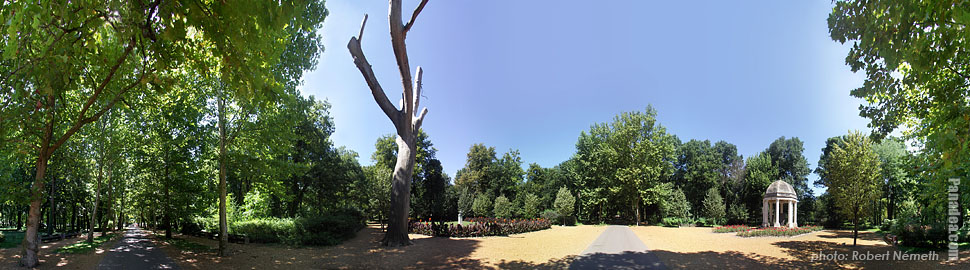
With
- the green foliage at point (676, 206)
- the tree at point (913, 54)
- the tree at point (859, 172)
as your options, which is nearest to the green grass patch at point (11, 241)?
the tree at point (913, 54)

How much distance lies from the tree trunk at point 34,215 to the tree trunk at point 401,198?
793cm

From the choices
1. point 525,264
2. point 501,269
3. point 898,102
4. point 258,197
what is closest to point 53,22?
point 501,269

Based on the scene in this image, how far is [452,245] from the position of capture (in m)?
13.3

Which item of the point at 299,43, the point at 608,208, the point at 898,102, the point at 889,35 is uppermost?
the point at 299,43

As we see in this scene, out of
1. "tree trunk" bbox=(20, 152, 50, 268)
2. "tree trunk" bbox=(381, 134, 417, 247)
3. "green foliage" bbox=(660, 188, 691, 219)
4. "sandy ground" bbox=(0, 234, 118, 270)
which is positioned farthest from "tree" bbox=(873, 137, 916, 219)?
"sandy ground" bbox=(0, 234, 118, 270)

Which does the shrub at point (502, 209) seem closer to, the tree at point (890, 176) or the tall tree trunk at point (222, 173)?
the tall tree trunk at point (222, 173)

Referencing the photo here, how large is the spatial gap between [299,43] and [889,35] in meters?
14.5

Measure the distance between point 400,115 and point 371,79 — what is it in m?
1.60

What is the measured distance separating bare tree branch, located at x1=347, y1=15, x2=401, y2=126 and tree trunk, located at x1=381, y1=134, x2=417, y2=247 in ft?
2.99

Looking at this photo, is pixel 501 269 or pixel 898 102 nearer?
pixel 898 102

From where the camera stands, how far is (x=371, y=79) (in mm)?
13398

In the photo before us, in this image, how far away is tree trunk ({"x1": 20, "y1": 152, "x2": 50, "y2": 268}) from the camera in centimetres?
753

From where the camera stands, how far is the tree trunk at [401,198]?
12938 mm

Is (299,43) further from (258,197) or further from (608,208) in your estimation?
(608,208)
